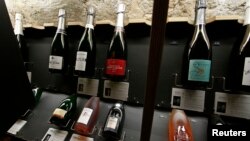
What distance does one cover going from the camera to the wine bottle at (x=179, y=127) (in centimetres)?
73

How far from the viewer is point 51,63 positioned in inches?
40.1

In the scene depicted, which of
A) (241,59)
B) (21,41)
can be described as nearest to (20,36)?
(21,41)

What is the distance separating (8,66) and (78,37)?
0.87 metres

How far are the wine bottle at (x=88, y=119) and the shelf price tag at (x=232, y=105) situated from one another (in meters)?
0.53

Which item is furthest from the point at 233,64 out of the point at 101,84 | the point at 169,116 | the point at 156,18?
the point at 156,18

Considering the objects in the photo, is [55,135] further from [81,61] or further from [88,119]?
[81,61]

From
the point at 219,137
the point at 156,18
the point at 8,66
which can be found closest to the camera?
the point at 156,18

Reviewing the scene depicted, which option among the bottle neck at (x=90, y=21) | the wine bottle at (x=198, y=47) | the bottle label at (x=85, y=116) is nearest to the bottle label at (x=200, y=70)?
the wine bottle at (x=198, y=47)

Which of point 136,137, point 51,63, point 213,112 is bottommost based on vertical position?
point 136,137

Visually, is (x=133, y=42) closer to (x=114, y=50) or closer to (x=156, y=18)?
(x=114, y=50)

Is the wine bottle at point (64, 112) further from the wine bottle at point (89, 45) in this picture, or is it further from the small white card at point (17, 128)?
the small white card at point (17, 128)

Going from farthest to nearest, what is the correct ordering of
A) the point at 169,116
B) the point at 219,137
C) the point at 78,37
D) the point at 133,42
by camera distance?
the point at 78,37, the point at 133,42, the point at 169,116, the point at 219,137

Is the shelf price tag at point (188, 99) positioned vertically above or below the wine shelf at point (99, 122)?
above

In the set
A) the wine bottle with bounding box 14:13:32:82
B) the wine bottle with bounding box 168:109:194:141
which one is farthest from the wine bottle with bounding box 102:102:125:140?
the wine bottle with bounding box 14:13:32:82
